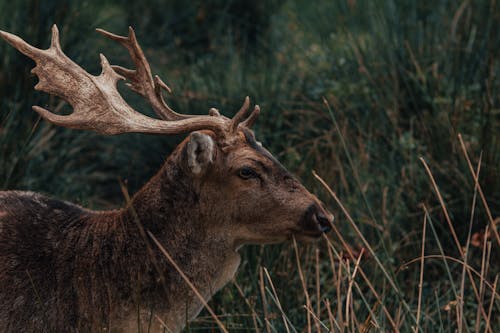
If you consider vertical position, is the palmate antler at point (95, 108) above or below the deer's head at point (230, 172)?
above

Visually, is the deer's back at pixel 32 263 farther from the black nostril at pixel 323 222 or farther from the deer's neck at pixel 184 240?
the black nostril at pixel 323 222

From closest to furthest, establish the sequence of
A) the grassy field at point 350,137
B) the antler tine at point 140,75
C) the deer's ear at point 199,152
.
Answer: the deer's ear at point 199,152 → the antler tine at point 140,75 → the grassy field at point 350,137

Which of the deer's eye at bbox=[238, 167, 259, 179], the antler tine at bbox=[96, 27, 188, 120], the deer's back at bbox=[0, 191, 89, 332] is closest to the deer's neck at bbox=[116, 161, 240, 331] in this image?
the deer's eye at bbox=[238, 167, 259, 179]

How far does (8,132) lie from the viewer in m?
5.50

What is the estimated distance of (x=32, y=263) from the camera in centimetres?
356

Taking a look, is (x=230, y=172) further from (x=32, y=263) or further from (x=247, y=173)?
(x=32, y=263)

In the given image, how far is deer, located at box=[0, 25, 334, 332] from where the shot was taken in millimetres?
3545

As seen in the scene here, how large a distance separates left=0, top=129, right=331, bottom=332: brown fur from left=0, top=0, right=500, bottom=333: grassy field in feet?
2.16

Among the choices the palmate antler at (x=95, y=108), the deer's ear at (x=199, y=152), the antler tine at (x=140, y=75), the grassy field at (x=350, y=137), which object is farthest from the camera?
the grassy field at (x=350, y=137)

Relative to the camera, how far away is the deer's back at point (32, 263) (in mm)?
3467

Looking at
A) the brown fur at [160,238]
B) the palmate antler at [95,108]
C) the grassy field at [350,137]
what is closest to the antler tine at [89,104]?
the palmate antler at [95,108]

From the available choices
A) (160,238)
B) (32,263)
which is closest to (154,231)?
(160,238)

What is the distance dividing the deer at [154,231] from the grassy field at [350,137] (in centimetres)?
66

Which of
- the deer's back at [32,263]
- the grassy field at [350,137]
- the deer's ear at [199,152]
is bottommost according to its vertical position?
the grassy field at [350,137]
